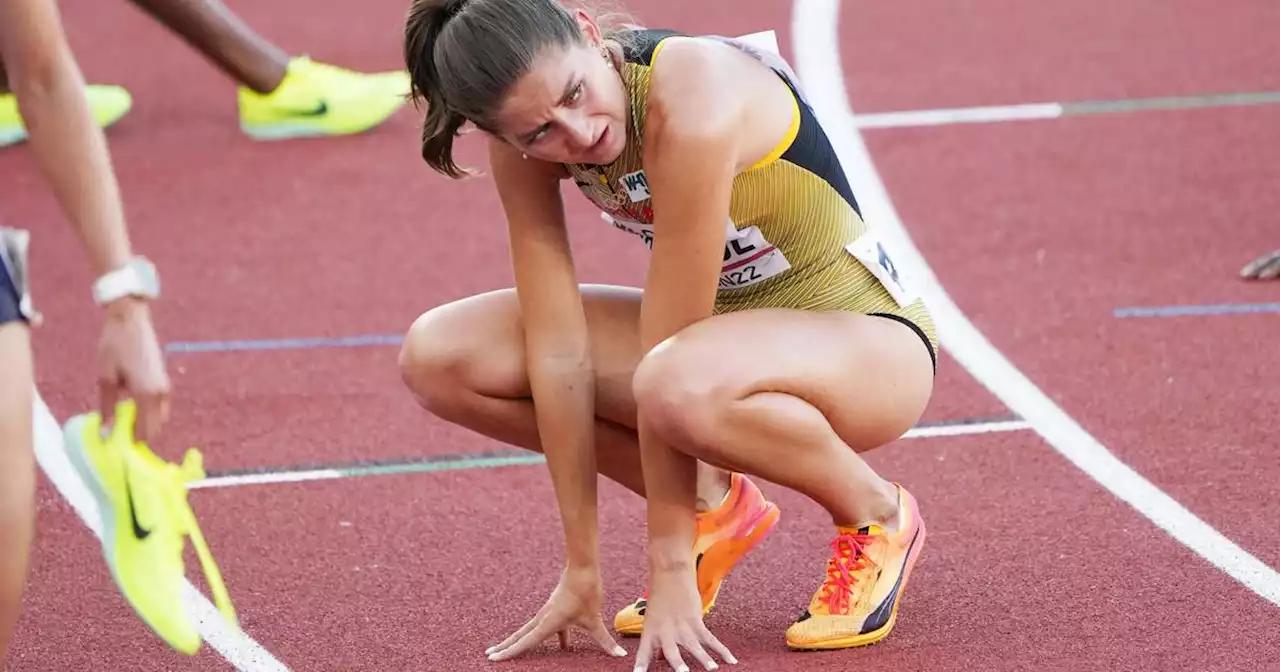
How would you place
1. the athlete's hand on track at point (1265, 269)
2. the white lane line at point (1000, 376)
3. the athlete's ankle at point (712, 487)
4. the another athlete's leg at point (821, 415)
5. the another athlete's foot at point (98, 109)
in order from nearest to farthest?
the another athlete's leg at point (821, 415)
the athlete's ankle at point (712, 487)
the white lane line at point (1000, 376)
the athlete's hand on track at point (1265, 269)
the another athlete's foot at point (98, 109)

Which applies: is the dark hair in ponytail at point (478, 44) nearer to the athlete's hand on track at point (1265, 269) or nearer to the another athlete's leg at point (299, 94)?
the athlete's hand on track at point (1265, 269)

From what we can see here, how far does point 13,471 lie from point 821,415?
1262 mm

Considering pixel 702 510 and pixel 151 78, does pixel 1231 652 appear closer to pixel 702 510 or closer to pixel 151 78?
pixel 702 510

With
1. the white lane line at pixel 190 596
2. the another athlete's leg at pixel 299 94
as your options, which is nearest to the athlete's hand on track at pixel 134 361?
the white lane line at pixel 190 596

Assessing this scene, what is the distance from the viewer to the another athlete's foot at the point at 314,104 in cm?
653

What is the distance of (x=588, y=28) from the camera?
2.65 metres

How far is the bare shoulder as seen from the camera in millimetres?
2594

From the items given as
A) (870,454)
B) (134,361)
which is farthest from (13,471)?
(870,454)

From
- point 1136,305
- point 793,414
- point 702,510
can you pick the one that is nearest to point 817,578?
point 702,510

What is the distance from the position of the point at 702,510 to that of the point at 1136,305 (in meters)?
2.09

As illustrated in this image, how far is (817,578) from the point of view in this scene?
3.22m

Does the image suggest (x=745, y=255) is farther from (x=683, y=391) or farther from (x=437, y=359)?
(x=437, y=359)

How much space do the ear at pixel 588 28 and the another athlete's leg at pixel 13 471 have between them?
3.18ft

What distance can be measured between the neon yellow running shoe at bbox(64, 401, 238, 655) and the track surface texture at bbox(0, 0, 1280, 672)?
0.70m
